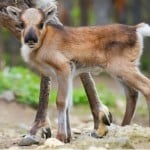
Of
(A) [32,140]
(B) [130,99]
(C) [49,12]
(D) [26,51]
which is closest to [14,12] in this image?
(C) [49,12]

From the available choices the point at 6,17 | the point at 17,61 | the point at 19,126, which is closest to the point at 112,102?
the point at 19,126

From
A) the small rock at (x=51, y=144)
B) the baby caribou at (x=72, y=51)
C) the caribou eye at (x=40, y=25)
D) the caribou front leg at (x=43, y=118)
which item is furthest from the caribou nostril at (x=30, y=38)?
the caribou front leg at (x=43, y=118)

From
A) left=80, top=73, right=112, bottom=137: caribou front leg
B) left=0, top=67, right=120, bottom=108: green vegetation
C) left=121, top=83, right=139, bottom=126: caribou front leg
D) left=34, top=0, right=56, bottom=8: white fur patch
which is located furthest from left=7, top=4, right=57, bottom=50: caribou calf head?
left=0, top=67, right=120, bottom=108: green vegetation

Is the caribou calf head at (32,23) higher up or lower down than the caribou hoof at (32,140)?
higher up

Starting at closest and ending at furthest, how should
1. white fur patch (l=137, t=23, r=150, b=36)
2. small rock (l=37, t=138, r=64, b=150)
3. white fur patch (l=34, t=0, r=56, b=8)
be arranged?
small rock (l=37, t=138, r=64, b=150)
white fur patch (l=137, t=23, r=150, b=36)
white fur patch (l=34, t=0, r=56, b=8)

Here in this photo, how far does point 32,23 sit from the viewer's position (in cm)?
995

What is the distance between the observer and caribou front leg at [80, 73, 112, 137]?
34.9 ft

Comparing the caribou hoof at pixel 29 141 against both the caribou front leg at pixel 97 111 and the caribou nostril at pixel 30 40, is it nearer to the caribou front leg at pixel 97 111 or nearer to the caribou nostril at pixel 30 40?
the caribou front leg at pixel 97 111

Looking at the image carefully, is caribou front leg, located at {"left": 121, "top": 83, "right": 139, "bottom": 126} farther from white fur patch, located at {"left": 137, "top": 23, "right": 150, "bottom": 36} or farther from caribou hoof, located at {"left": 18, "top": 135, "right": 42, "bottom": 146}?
caribou hoof, located at {"left": 18, "top": 135, "right": 42, "bottom": 146}

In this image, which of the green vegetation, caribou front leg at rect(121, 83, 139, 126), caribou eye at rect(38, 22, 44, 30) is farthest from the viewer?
the green vegetation

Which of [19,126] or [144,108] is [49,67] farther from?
[144,108]

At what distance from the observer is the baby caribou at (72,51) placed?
32.6 ft

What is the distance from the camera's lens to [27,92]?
19.1 m

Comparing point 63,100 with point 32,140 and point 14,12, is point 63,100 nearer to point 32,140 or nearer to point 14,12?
point 32,140
